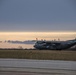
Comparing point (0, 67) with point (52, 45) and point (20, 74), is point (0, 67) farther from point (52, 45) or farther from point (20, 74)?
point (52, 45)

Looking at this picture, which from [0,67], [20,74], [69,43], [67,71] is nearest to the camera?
[20,74]

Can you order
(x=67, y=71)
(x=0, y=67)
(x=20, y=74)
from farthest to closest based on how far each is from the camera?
(x=0, y=67)
(x=67, y=71)
(x=20, y=74)

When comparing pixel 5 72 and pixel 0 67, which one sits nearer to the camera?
pixel 5 72

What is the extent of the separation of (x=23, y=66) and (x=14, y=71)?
5.73 ft

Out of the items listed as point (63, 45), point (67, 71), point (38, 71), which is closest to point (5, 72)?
point (38, 71)

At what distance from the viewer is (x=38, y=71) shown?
1353 centimetres

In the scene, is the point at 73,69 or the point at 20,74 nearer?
the point at 20,74

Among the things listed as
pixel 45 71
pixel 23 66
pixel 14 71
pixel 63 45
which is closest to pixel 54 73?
pixel 45 71

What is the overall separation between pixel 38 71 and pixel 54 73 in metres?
0.88

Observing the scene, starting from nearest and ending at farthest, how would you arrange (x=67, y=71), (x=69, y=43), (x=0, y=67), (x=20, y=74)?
(x=20, y=74) → (x=67, y=71) → (x=0, y=67) → (x=69, y=43)

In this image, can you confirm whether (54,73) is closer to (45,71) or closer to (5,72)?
(45,71)

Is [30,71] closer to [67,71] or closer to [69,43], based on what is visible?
[67,71]

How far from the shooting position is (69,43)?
77500mm

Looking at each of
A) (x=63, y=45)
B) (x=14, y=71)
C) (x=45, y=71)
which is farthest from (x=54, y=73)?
(x=63, y=45)
